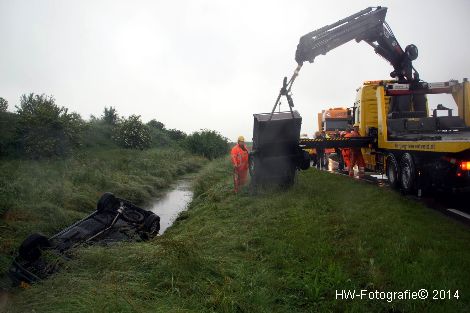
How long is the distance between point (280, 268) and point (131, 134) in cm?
2691

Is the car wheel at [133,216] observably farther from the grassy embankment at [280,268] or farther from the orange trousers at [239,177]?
→ the orange trousers at [239,177]

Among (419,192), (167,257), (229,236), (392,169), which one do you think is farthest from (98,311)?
(392,169)

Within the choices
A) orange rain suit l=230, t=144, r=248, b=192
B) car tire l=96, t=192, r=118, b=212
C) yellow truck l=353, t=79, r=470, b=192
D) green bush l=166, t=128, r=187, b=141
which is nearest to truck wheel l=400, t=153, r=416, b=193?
yellow truck l=353, t=79, r=470, b=192

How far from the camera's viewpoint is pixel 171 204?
13969 mm

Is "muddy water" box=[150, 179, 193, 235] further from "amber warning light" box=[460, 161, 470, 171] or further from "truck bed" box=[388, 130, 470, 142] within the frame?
"amber warning light" box=[460, 161, 470, 171]

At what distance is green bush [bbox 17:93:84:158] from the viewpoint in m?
16.1

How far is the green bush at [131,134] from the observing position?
29.6m

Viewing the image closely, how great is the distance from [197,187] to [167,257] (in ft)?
34.7

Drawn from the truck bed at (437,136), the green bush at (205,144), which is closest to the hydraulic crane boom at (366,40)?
the truck bed at (437,136)

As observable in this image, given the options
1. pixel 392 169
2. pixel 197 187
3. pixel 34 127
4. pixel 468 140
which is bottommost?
pixel 197 187

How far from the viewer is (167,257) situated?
4738mm

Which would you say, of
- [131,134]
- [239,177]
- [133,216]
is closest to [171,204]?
[239,177]

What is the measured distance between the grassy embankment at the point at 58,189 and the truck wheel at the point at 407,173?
25.9ft

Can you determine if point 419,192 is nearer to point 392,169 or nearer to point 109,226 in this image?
point 392,169
